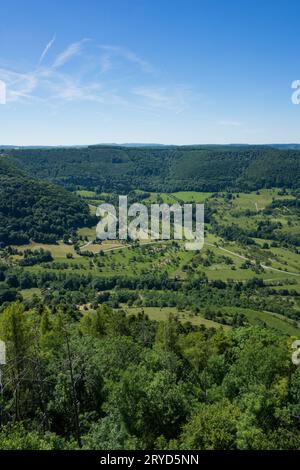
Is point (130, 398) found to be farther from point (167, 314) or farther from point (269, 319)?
point (269, 319)

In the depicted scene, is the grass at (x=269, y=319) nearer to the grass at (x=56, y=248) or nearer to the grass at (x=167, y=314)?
the grass at (x=167, y=314)

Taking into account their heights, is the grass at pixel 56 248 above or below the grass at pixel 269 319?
above

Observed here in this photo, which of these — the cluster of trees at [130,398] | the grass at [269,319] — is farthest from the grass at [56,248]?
the cluster of trees at [130,398]

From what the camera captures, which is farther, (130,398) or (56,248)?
(56,248)

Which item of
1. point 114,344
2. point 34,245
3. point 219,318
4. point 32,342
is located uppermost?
point 32,342

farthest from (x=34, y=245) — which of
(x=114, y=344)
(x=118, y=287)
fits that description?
(x=114, y=344)

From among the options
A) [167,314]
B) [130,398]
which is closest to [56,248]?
[167,314]

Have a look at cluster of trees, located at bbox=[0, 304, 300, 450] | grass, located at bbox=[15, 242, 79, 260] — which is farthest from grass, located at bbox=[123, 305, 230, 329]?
cluster of trees, located at bbox=[0, 304, 300, 450]
